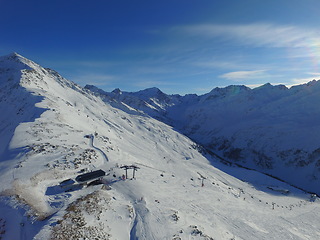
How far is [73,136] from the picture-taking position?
55.4 m

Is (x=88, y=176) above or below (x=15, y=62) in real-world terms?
below

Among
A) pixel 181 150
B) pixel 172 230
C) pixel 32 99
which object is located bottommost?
pixel 181 150

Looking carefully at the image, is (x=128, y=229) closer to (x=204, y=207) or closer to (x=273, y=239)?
(x=204, y=207)

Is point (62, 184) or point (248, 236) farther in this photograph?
point (62, 184)

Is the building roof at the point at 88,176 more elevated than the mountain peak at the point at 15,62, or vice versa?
the mountain peak at the point at 15,62

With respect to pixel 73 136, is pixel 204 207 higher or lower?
lower

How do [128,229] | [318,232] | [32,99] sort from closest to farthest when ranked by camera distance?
[128,229] → [318,232] → [32,99]

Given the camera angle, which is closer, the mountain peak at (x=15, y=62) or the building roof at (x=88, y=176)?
the building roof at (x=88, y=176)

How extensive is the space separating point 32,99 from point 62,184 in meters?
73.6

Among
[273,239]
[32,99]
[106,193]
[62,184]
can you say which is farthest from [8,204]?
[32,99]

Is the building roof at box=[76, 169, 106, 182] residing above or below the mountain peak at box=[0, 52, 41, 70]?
below

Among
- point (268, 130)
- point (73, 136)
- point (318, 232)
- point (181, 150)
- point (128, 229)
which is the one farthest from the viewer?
point (268, 130)

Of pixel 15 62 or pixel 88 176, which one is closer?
pixel 88 176

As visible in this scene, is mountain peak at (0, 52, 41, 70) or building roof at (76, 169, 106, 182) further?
mountain peak at (0, 52, 41, 70)
